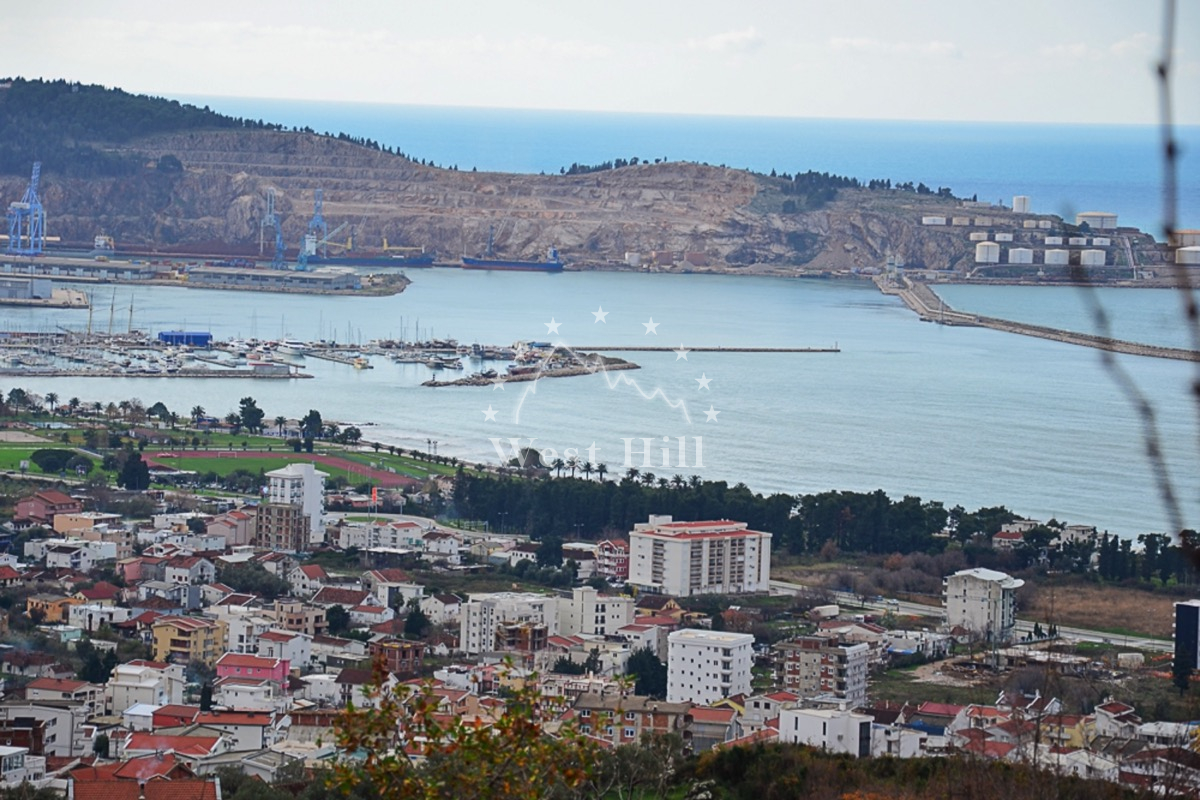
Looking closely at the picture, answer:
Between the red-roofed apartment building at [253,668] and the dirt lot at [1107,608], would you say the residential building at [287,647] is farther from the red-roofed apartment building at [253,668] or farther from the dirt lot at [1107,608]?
the dirt lot at [1107,608]

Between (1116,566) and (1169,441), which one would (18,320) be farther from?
(1116,566)

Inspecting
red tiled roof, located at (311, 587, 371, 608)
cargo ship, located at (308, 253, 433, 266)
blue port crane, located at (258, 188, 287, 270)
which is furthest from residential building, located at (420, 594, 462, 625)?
cargo ship, located at (308, 253, 433, 266)

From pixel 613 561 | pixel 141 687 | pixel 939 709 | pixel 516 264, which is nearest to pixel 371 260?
pixel 516 264

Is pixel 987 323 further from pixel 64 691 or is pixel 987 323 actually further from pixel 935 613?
pixel 64 691

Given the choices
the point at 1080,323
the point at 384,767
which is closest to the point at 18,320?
the point at 1080,323

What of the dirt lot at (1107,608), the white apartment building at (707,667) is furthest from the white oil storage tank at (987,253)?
the white apartment building at (707,667)
